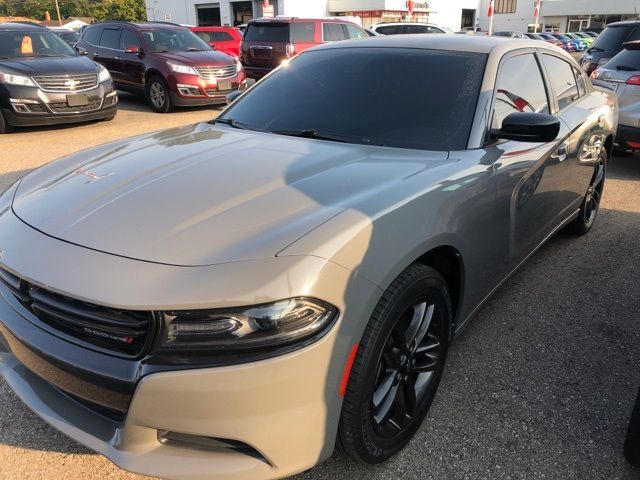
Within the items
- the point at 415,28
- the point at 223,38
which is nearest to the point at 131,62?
the point at 223,38

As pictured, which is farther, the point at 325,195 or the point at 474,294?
the point at 474,294

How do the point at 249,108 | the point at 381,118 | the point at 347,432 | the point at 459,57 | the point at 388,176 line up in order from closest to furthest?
1. the point at 347,432
2. the point at 388,176
3. the point at 381,118
4. the point at 459,57
5. the point at 249,108

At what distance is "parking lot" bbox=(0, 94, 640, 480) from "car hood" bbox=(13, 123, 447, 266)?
3.19 ft

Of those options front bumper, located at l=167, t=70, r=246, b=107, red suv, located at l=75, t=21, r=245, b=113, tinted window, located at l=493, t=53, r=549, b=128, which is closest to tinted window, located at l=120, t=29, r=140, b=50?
red suv, located at l=75, t=21, r=245, b=113

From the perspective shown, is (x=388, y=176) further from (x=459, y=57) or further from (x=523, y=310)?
(x=523, y=310)

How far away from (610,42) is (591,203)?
7429mm

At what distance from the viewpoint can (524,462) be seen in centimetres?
219

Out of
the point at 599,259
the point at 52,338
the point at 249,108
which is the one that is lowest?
the point at 599,259

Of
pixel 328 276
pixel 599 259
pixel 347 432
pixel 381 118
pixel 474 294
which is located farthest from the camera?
pixel 599 259

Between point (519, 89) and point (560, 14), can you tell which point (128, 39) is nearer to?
point (519, 89)

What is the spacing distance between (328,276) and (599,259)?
130 inches

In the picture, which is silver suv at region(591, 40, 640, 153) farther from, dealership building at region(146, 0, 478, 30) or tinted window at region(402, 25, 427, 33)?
dealership building at region(146, 0, 478, 30)

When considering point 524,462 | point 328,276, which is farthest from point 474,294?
point 328,276

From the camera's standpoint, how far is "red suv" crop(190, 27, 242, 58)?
57.5 ft
